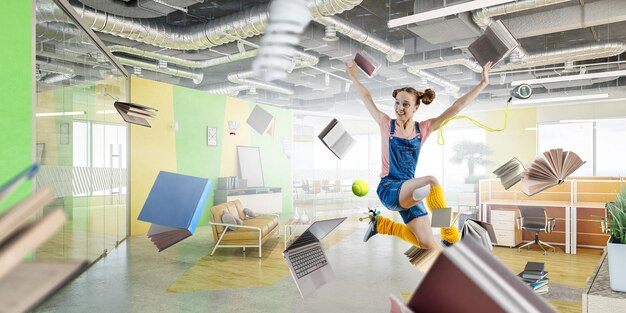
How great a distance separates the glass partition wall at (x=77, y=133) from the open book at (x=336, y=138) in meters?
2.23

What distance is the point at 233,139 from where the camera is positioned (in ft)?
36.2

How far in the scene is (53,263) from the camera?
39 centimetres

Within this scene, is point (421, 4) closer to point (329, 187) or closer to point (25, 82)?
point (25, 82)

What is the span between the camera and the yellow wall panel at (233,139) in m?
10.8

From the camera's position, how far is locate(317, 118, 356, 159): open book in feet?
6.09

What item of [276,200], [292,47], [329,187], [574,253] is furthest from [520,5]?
[329,187]

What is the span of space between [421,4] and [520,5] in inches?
49.8

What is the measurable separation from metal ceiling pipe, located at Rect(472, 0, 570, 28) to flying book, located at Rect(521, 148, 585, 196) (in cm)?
438

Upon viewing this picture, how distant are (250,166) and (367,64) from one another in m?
9.92

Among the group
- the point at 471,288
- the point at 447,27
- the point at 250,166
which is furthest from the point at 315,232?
the point at 250,166

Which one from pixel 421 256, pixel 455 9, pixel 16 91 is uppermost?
pixel 455 9

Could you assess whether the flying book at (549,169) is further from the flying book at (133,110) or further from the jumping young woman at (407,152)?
the flying book at (133,110)

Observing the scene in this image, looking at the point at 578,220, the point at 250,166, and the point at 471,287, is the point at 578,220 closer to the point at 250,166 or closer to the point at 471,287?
the point at 250,166

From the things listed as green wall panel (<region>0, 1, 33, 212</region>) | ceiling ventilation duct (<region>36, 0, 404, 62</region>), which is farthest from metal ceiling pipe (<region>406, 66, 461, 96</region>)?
green wall panel (<region>0, 1, 33, 212</region>)
